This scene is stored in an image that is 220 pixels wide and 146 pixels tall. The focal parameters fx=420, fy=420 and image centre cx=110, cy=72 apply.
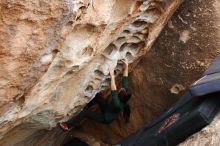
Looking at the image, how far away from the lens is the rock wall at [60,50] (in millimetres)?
3227

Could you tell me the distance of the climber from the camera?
4773 millimetres

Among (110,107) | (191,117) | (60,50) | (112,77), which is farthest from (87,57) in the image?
(191,117)

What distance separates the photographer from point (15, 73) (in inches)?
134

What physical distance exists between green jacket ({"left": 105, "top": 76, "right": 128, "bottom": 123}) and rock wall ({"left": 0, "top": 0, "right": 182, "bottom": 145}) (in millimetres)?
174

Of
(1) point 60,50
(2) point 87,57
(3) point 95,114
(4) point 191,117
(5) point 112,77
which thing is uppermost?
(1) point 60,50

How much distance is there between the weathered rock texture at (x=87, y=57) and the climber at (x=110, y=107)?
0.36 feet

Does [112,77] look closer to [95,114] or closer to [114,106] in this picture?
[114,106]

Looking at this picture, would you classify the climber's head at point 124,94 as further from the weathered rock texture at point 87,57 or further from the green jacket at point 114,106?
the weathered rock texture at point 87,57

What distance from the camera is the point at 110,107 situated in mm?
4996

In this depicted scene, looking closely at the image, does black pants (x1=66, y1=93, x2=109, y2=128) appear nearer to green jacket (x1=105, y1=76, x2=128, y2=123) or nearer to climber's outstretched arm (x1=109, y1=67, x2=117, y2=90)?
green jacket (x1=105, y1=76, x2=128, y2=123)

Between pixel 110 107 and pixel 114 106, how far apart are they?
0.48 feet

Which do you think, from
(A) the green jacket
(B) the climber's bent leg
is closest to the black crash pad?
(A) the green jacket

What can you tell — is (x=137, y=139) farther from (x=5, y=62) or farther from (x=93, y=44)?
(x=5, y=62)

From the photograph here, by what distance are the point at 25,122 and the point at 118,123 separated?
1547 mm
